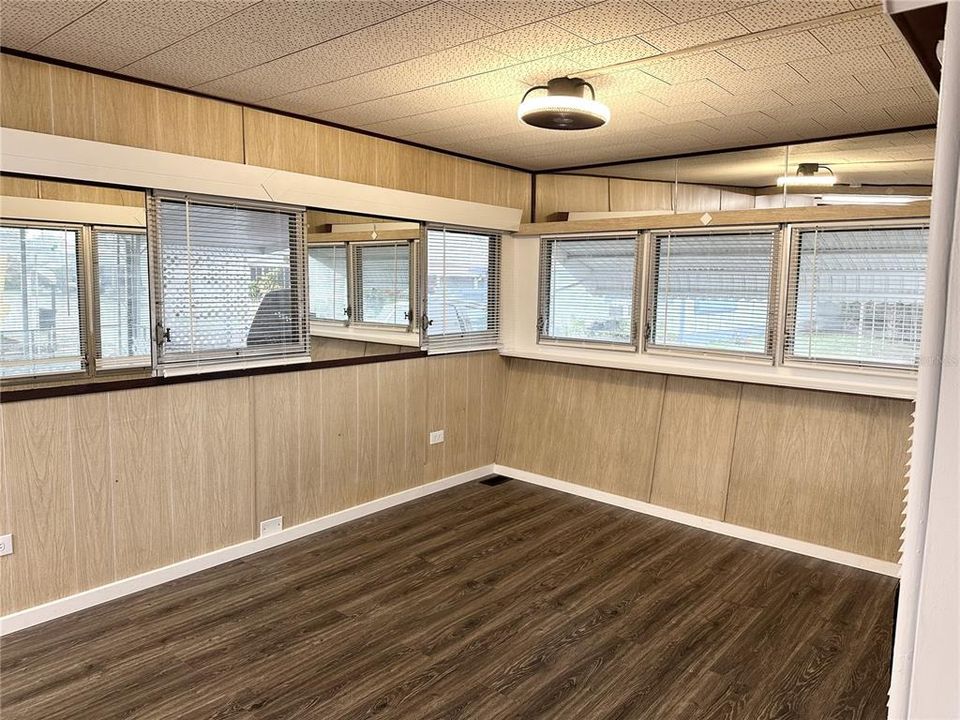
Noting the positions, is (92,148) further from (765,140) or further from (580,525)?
(765,140)

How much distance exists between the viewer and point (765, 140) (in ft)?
12.8

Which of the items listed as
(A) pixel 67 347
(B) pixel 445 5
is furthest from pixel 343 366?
(B) pixel 445 5

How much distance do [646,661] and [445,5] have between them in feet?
8.51

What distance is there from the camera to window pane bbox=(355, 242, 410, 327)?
4164 mm

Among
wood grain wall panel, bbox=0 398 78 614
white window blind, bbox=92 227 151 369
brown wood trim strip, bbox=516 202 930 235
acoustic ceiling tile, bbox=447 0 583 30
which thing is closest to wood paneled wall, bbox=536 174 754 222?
brown wood trim strip, bbox=516 202 930 235

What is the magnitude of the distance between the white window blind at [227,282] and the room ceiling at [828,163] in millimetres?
2479

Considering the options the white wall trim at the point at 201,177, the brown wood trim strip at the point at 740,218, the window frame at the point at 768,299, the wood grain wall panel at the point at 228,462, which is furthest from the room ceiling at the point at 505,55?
the wood grain wall panel at the point at 228,462

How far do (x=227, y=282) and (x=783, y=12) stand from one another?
8.96 feet

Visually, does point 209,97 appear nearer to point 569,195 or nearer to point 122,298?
point 122,298

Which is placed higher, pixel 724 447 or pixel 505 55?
pixel 505 55

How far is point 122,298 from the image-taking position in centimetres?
308

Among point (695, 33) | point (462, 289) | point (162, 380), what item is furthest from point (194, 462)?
point (695, 33)

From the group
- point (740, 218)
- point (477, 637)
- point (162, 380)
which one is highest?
point (740, 218)

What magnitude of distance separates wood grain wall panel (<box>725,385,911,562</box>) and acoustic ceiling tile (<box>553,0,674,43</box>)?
7.84ft
